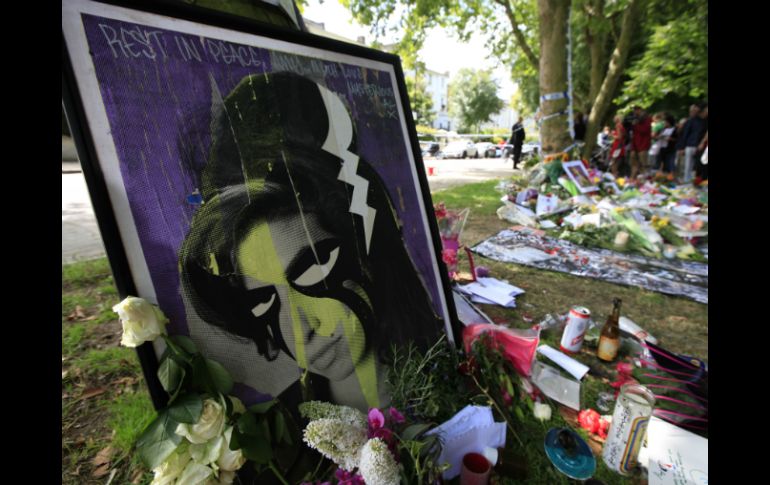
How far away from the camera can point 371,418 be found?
3.60 feet

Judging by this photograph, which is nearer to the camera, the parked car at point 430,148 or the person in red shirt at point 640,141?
the person in red shirt at point 640,141

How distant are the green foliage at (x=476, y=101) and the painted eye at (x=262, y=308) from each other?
41.6m

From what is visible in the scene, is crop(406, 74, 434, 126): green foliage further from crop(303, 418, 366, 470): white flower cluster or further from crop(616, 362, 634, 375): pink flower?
crop(303, 418, 366, 470): white flower cluster

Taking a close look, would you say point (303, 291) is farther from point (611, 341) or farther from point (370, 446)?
point (611, 341)

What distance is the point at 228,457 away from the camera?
3.01 ft

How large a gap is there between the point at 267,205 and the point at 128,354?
1.83 m

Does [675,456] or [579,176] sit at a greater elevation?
[579,176]

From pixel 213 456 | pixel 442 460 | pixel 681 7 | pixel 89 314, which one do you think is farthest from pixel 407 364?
pixel 681 7

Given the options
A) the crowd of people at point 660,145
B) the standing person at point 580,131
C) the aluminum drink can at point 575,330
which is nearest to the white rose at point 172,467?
the aluminum drink can at point 575,330

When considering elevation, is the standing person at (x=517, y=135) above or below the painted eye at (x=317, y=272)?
above

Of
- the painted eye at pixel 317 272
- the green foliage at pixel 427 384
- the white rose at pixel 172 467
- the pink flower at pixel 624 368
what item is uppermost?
the painted eye at pixel 317 272

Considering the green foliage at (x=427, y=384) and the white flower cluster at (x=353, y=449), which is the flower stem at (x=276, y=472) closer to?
the white flower cluster at (x=353, y=449)

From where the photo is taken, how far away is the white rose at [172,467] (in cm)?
87

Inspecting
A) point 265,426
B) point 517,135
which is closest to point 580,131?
point 517,135
